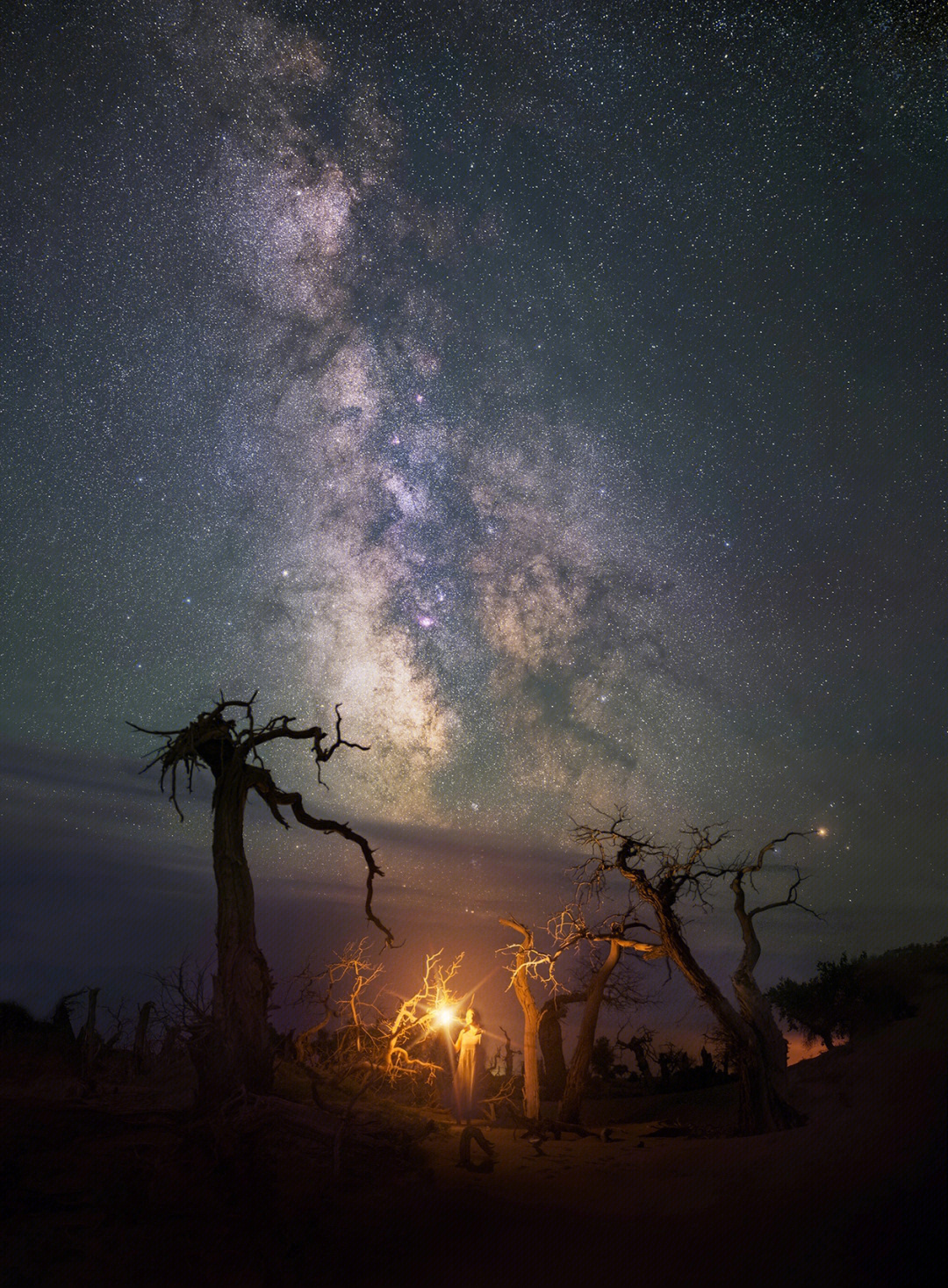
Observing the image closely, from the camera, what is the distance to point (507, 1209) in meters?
10.4

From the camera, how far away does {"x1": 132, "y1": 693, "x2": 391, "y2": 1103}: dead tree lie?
12992mm

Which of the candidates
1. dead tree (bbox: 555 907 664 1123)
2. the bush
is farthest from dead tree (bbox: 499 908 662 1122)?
the bush

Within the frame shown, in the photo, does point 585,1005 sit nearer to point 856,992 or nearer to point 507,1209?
point 507,1209

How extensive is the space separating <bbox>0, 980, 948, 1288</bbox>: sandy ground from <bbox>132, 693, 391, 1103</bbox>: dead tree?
1.35 m

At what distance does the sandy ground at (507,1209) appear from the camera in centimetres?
782

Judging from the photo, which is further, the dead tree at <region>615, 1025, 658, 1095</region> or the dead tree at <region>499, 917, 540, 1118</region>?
the dead tree at <region>615, 1025, 658, 1095</region>

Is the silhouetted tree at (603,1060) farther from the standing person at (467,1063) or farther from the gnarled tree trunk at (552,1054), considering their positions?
the standing person at (467,1063)

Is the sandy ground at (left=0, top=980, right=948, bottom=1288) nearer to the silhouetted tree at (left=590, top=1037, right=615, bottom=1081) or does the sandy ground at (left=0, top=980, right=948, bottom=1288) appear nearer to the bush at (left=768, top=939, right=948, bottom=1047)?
the bush at (left=768, top=939, right=948, bottom=1047)

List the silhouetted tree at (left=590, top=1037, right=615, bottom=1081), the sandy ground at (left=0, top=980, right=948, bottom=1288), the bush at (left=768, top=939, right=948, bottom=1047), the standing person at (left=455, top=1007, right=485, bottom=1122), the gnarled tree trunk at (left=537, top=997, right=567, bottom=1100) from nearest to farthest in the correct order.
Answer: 1. the sandy ground at (left=0, top=980, right=948, bottom=1288)
2. the standing person at (left=455, top=1007, right=485, bottom=1122)
3. the gnarled tree trunk at (left=537, top=997, right=567, bottom=1100)
4. the bush at (left=768, top=939, right=948, bottom=1047)
5. the silhouetted tree at (left=590, top=1037, right=615, bottom=1081)

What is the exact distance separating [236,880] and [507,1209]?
280 inches

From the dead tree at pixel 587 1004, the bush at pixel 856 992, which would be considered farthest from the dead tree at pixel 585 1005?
the bush at pixel 856 992

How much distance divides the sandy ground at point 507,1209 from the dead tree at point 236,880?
1.35m

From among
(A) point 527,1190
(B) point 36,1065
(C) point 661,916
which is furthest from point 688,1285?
(B) point 36,1065

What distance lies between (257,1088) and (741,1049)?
384 inches
